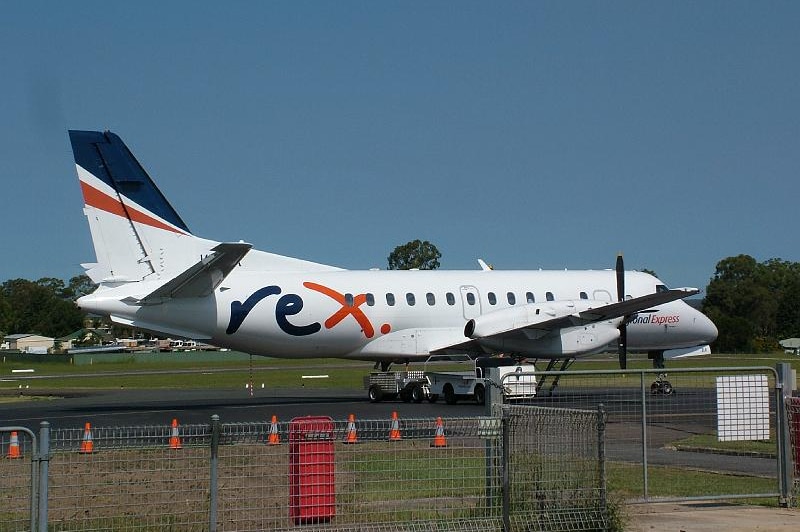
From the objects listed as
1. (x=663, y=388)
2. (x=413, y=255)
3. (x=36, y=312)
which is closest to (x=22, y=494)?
(x=663, y=388)

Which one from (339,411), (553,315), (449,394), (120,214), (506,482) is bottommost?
(506,482)

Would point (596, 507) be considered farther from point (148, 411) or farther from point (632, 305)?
point (632, 305)

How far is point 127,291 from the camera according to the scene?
28969 millimetres

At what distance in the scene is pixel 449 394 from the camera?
30.5m

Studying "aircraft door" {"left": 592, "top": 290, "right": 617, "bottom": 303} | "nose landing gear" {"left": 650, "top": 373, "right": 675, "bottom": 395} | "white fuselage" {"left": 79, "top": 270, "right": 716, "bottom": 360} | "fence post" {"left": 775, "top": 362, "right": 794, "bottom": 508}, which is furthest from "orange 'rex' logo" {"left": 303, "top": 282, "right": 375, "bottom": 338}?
"fence post" {"left": 775, "top": 362, "right": 794, "bottom": 508}

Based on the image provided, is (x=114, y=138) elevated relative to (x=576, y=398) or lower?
elevated

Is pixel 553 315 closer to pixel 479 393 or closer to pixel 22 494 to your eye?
pixel 479 393

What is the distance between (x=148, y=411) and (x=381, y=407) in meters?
6.28

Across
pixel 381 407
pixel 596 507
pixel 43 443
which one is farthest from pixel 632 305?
pixel 43 443

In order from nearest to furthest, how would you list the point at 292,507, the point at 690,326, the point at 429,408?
1. the point at 292,507
2. the point at 429,408
3. the point at 690,326

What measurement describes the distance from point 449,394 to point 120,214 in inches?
411

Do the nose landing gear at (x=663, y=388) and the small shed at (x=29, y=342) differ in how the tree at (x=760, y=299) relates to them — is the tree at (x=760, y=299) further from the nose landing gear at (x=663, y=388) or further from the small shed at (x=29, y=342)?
the nose landing gear at (x=663, y=388)

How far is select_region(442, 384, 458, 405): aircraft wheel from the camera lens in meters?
30.4

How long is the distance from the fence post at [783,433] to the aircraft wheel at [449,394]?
58.6 feet
